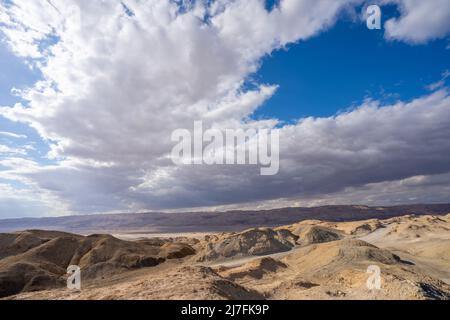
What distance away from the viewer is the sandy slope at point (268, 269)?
1425 centimetres

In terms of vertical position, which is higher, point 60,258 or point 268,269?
point 268,269

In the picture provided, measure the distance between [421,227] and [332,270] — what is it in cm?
4788

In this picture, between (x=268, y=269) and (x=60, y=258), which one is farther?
(x=60, y=258)

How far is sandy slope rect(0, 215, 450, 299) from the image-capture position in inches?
561

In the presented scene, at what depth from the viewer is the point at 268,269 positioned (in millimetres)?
30953

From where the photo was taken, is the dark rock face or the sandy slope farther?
the dark rock face

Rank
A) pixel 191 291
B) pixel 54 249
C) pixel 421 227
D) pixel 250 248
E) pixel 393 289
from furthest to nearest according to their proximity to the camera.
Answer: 1. pixel 421 227
2. pixel 250 248
3. pixel 54 249
4. pixel 393 289
5. pixel 191 291

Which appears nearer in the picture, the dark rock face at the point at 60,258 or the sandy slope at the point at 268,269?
the sandy slope at the point at 268,269
